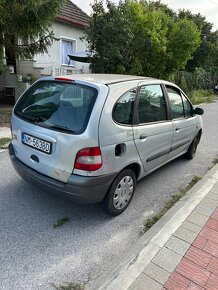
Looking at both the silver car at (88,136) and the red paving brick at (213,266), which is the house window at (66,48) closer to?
the silver car at (88,136)

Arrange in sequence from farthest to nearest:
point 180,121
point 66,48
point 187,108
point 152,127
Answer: point 66,48
point 187,108
point 180,121
point 152,127

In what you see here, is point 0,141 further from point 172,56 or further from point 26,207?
point 172,56

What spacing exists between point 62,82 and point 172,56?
9794mm

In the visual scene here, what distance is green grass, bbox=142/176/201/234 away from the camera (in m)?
3.10

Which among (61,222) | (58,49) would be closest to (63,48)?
(58,49)

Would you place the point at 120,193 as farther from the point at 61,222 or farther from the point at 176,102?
the point at 176,102

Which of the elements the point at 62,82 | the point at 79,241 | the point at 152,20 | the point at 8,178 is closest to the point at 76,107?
the point at 62,82

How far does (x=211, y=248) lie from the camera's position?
104 inches

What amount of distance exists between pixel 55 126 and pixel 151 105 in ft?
4.59

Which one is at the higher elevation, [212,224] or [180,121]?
[180,121]

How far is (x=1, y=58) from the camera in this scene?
22.8 feet

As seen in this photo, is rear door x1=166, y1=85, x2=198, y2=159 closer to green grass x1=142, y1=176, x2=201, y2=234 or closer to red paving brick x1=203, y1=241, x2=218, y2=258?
green grass x1=142, y1=176, x2=201, y2=234

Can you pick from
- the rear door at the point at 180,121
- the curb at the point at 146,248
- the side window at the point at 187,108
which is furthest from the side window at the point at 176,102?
the curb at the point at 146,248

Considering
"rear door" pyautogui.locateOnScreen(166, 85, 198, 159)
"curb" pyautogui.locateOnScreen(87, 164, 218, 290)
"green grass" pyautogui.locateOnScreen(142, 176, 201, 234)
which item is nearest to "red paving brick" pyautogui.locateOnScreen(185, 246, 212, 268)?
"curb" pyautogui.locateOnScreen(87, 164, 218, 290)
